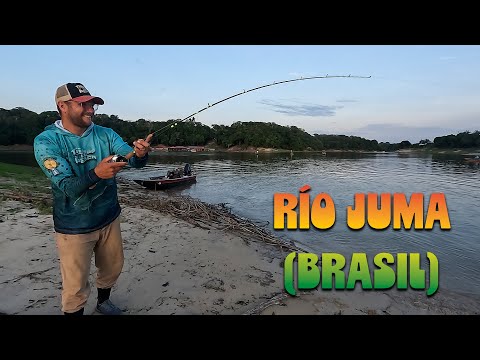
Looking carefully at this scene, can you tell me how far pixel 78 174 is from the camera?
10.7ft

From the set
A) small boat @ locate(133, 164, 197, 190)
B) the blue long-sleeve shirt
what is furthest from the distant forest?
the blue long-sleeve shirt

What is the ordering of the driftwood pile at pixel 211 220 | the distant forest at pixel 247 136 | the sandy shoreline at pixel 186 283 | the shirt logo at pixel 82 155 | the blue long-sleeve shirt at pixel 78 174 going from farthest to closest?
the distant forest at pixel 247 136 → the driftwood pile at pixel 211 220 → the sandy shoreline at pixel 186 283 → the shirt logo at pixel 82 155 → the blue long-sleeve shirt at pixel 78 174

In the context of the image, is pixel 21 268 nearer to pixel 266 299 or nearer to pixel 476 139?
pixel 266 299

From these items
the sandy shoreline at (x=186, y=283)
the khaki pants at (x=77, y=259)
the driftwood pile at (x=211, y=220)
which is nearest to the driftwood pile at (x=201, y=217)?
the driftwood pile at (x=211, y=220)

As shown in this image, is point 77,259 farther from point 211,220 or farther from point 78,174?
point 211,220

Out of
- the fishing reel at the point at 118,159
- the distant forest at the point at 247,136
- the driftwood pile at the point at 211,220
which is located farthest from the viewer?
the distant forest at the point at 247,136

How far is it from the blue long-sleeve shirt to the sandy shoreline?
6.57 ft

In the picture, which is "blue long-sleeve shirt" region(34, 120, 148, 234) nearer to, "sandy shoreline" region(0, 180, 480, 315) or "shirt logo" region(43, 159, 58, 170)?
"shirt logo" region(43, 159, 58, 170)

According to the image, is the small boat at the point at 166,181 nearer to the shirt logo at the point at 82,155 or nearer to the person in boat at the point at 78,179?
the person in boat at the point at 78,179

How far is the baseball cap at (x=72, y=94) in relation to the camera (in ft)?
10.2

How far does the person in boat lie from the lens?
2.95 meters

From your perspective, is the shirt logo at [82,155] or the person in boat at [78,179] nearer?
the person in boat at [78,179]
